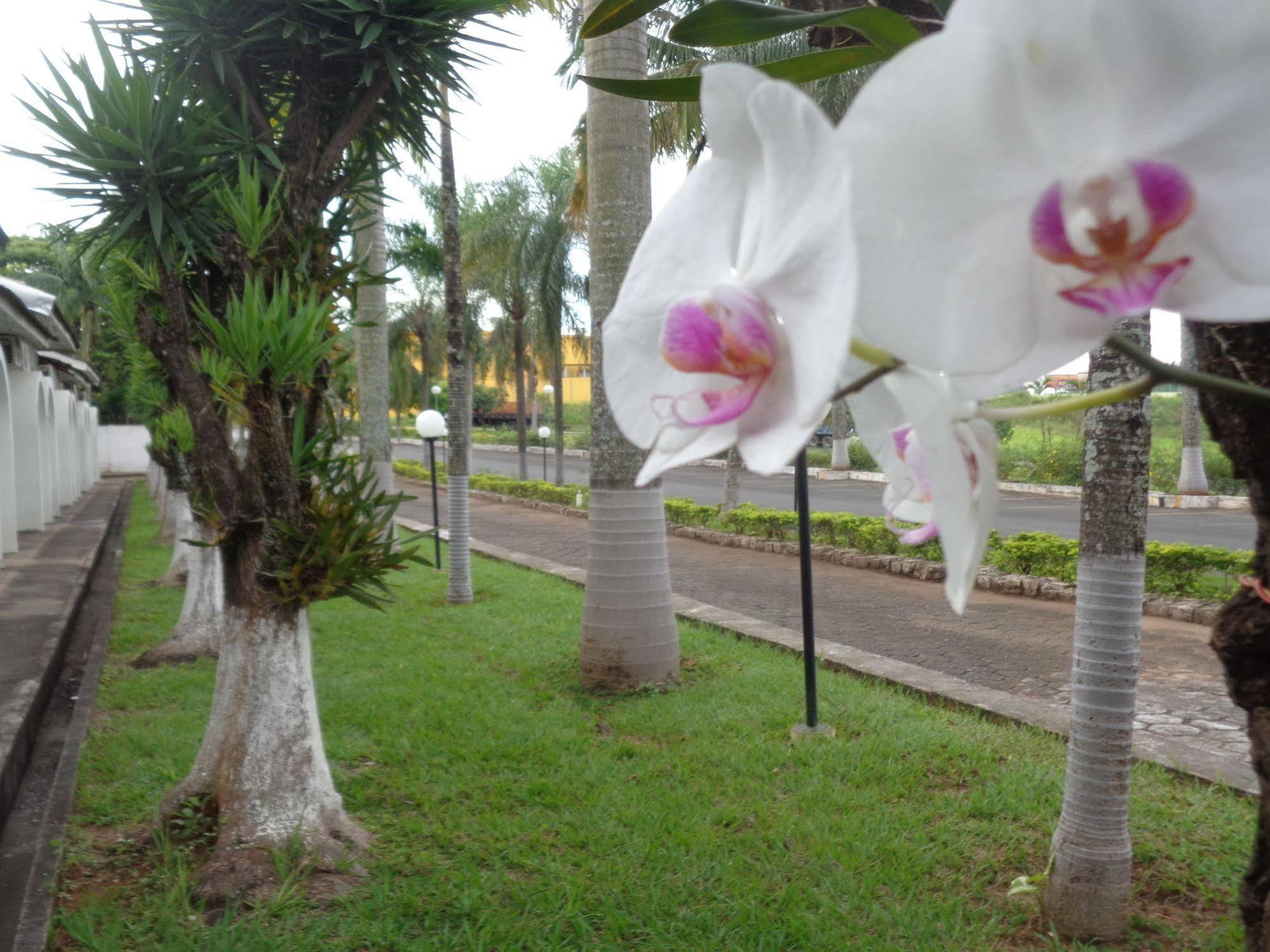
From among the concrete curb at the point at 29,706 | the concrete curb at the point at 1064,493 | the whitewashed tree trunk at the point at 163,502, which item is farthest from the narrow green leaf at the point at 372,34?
the whitewashed tree trunk at the point at 163,502

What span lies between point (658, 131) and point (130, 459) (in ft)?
81.4

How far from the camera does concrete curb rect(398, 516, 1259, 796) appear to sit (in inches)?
171

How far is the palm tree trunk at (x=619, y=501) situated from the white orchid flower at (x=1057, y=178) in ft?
17.6

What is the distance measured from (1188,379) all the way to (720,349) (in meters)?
0.19

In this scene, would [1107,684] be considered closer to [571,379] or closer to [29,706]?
[29,706]

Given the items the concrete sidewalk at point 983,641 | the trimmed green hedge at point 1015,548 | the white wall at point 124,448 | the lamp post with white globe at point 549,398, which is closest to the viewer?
the concrete sidewalk at point 983,641

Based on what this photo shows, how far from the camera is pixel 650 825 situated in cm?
384

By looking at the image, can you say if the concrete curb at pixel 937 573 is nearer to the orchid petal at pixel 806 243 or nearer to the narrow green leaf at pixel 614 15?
the narrow green leaf at pixel 614 15

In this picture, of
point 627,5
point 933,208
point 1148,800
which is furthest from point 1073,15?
point 1148,800

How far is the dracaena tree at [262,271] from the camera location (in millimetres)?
3066

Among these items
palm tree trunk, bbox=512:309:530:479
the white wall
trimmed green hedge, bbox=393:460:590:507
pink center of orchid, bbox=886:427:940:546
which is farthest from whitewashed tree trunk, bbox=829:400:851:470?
pink center of orchid, bbox=886:427:940:546

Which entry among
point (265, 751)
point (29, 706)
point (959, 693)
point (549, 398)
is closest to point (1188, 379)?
point (265, 751)

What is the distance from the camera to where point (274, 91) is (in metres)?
3.54

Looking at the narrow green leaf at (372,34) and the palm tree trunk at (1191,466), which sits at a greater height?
the narrow green leaf at (372,34)
